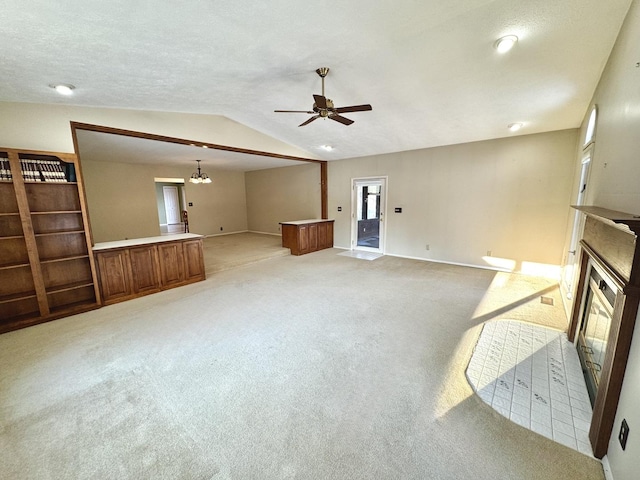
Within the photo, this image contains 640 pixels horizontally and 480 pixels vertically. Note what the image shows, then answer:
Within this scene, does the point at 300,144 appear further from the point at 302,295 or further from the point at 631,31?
the point at 631,31

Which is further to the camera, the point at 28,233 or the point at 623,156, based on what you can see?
the point at 28,233

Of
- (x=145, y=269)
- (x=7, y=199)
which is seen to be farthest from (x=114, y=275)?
(x=7, y=199)

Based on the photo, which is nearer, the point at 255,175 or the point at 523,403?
the point at 523,403

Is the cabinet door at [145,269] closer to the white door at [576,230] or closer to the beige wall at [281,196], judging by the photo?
the beige wall at [281,196]

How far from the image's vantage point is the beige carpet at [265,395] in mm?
1465

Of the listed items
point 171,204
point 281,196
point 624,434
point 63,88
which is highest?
point 63,88

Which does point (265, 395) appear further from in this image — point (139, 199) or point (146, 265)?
point (139, 199)

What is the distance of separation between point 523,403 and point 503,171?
4.40m

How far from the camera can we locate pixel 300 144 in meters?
6.12

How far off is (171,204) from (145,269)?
9788 mm

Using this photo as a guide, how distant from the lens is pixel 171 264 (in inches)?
172

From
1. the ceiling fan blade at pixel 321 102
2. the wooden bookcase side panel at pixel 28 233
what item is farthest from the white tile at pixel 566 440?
the wooden bookcase side panel at pixel 28 233

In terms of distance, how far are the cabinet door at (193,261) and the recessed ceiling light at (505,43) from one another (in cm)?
488

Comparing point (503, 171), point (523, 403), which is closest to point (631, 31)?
point (523, 403)
